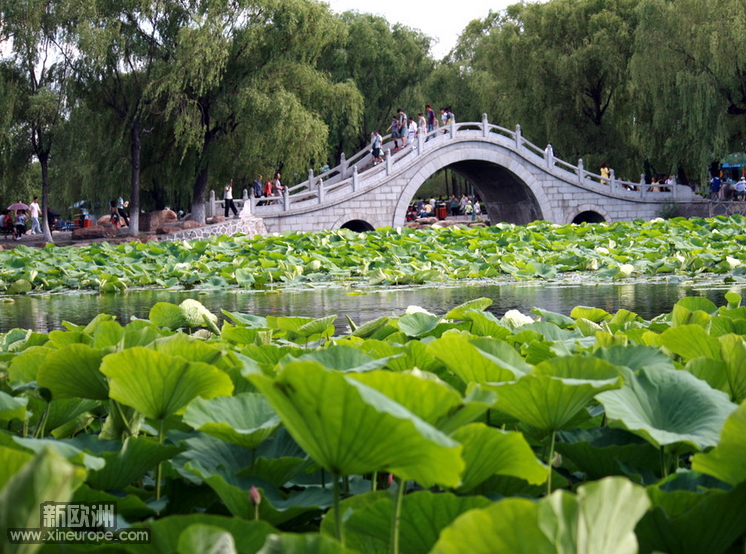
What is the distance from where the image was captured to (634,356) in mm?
1258

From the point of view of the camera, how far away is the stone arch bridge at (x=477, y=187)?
23.6 meters

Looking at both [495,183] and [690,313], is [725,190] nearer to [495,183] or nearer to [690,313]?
[495,183]

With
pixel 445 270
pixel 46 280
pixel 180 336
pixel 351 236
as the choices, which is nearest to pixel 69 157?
pixel 351 236

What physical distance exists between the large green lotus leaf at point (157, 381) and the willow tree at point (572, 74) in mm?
27839

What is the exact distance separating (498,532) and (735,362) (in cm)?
73

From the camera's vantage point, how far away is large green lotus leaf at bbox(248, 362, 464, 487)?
64 centimetres

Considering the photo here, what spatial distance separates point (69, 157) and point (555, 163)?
51.9ft

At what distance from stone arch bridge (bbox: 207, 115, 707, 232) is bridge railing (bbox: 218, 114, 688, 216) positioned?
3 centimetres

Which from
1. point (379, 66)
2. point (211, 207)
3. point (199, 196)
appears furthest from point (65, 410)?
point (379, 66)

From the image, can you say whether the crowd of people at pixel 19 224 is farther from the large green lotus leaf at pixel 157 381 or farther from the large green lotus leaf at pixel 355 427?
the large green lotus leaf at pixel 355 427

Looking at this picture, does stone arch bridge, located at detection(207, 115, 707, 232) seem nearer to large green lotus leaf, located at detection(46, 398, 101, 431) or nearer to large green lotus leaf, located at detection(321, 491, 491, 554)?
large green lotus leaf, located at detection(46, 398, 101, 431)

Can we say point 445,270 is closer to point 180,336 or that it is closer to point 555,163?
point 180,336

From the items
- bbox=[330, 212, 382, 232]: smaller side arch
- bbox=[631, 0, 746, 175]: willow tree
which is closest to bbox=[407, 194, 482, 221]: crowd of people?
bbox=[330, 212, 382, 232]: smaller side arch

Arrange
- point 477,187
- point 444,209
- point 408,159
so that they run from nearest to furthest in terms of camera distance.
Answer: point 408,159 → point 477,187 → point 444,209
